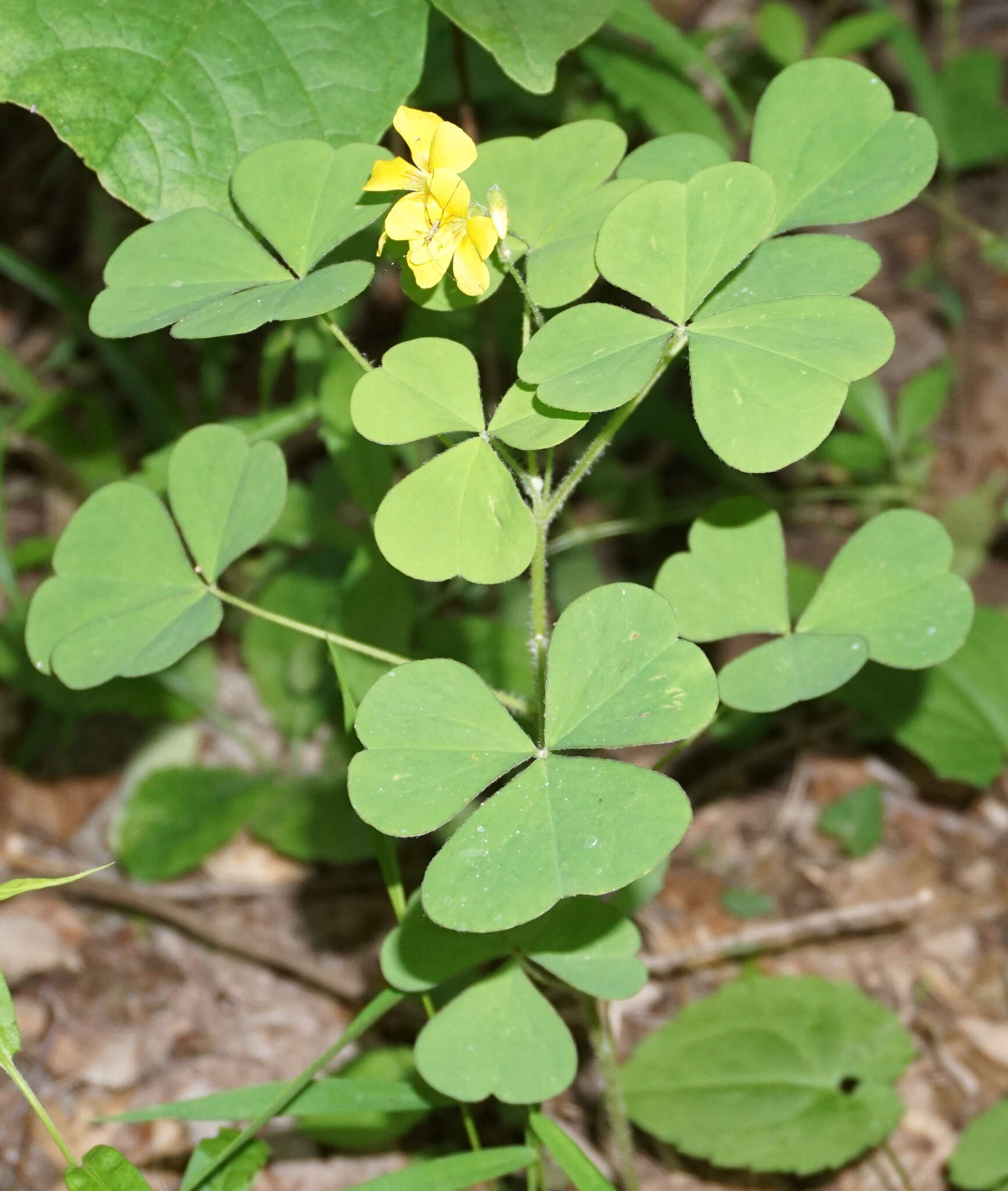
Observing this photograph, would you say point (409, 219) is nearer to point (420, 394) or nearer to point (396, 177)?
point (396, 177)

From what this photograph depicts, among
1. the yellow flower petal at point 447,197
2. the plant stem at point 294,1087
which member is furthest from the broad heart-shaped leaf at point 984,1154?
the yellow flower petal at point 447,197

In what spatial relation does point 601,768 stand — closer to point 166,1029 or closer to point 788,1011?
point 788,1011

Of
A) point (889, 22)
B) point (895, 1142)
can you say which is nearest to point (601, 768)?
point (895, 1142)

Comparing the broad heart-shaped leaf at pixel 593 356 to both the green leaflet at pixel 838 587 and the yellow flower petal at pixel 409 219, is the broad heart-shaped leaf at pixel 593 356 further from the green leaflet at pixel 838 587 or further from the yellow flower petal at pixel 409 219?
the green leaflet at pixel 838 587

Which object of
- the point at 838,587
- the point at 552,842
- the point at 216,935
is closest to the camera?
the point at 552,842

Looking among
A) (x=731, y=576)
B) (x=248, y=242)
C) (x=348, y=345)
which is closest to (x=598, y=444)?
(x=348, y=345)
